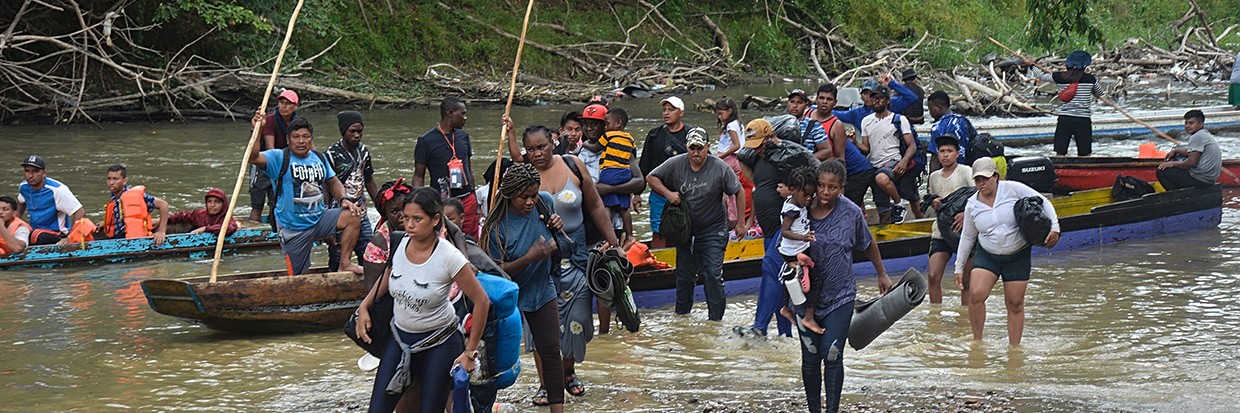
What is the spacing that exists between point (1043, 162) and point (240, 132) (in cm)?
1476

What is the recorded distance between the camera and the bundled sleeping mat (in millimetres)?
6887

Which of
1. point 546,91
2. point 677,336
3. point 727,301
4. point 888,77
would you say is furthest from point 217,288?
point 546,91

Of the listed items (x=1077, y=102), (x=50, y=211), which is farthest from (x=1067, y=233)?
(x=50, y=211)

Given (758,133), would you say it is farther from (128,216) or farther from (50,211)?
(50,211)

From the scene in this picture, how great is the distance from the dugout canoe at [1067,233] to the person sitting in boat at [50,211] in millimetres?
5632

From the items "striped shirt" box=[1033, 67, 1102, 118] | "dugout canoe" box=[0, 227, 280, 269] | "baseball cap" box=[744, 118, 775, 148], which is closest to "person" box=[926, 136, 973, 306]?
"baseball cap" box=[744, 118, 775, 148]

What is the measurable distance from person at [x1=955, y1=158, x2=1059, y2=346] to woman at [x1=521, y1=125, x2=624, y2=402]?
7.95 feet

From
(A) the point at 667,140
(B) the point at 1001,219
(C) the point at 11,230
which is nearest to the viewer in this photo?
(B) the point at 1001,219

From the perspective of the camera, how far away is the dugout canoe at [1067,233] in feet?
33.3

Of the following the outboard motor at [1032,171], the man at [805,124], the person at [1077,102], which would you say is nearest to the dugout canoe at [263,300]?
the man at [805,124]

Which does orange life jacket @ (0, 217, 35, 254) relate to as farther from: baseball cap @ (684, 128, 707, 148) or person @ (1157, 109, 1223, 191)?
person @ (1157, 109, 1223, 191)

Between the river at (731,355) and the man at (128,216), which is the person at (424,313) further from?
the man at (128,216)

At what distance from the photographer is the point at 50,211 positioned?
12.4 meters

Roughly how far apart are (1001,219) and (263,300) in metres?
4.84
